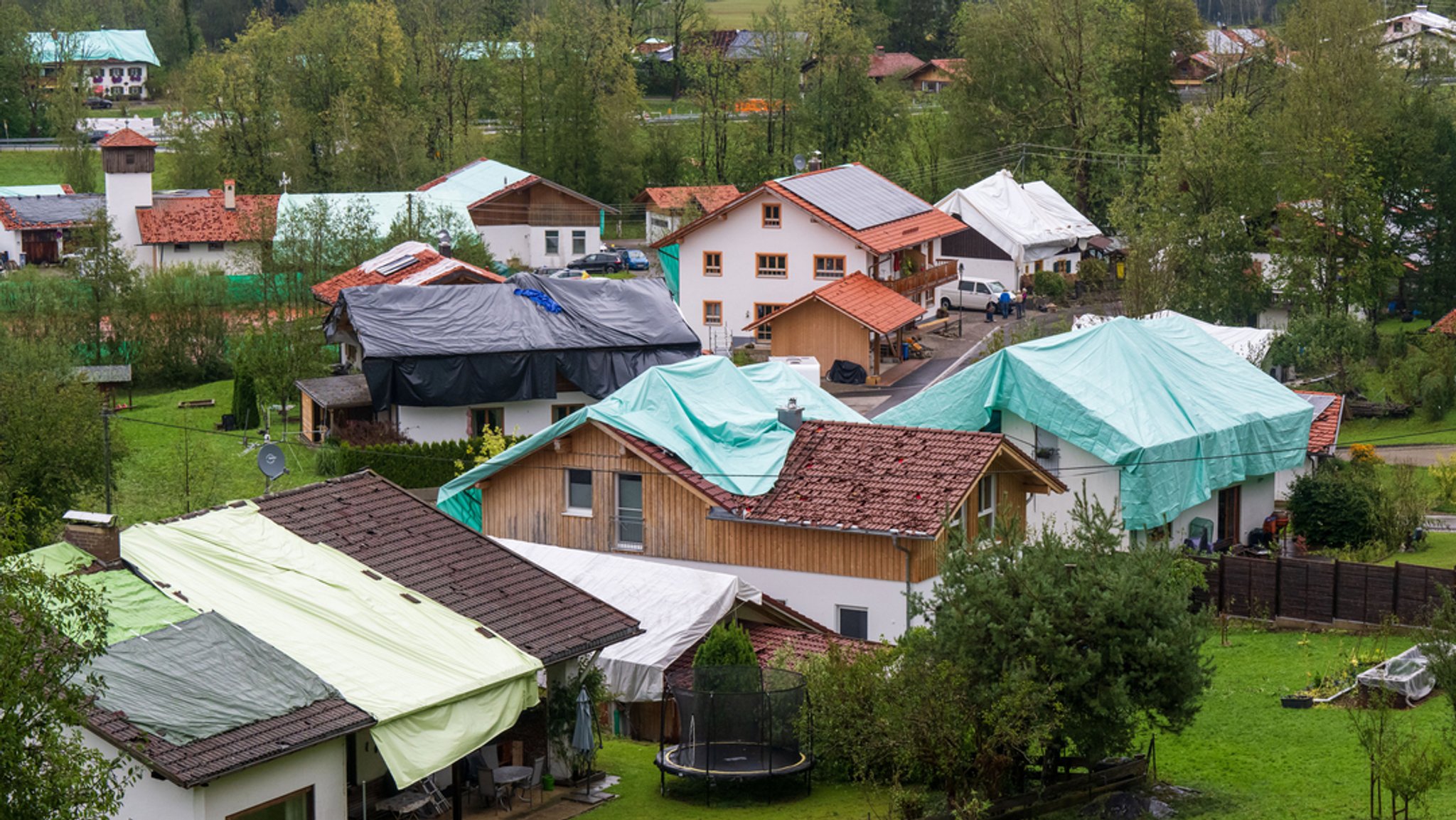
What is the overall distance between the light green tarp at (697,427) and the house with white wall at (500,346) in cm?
1172

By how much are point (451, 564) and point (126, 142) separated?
6093 cm

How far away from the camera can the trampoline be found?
22625mm

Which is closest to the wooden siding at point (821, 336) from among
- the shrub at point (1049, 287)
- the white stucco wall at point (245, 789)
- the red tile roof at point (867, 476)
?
the shrub at point (1049, 287)

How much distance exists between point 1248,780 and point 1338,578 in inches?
393

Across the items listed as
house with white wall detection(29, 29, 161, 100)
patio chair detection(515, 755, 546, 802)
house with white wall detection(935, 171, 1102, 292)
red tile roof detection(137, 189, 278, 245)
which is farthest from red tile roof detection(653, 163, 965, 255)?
house with white wall detection(29, 29, 161, 100)

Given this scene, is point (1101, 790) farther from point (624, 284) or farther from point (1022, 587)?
point (624, 284)

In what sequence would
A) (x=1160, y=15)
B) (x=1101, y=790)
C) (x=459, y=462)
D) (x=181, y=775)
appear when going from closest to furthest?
(x=181, y=775) < (x=1101, y=790) < (x=459, y=462) < (x=1160, y=15)

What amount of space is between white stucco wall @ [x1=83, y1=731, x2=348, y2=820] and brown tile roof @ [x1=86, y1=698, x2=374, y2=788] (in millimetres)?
225

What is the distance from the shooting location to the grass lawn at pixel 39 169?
100719mm

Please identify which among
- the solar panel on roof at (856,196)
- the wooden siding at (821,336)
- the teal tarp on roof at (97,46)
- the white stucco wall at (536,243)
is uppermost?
the teal tarp on roof at (97,46)

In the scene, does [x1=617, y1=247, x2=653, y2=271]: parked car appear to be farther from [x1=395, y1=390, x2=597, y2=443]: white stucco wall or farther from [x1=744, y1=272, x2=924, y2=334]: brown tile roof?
[x1=395, y1=390, x2=597, y2=443]: white stucco wall

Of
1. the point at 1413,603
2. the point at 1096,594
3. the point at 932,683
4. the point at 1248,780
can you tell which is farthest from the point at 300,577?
the point at 1413,603

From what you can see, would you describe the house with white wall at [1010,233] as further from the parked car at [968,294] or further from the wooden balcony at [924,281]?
the wooden balcony at [924,281]

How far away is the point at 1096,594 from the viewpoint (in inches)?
801
